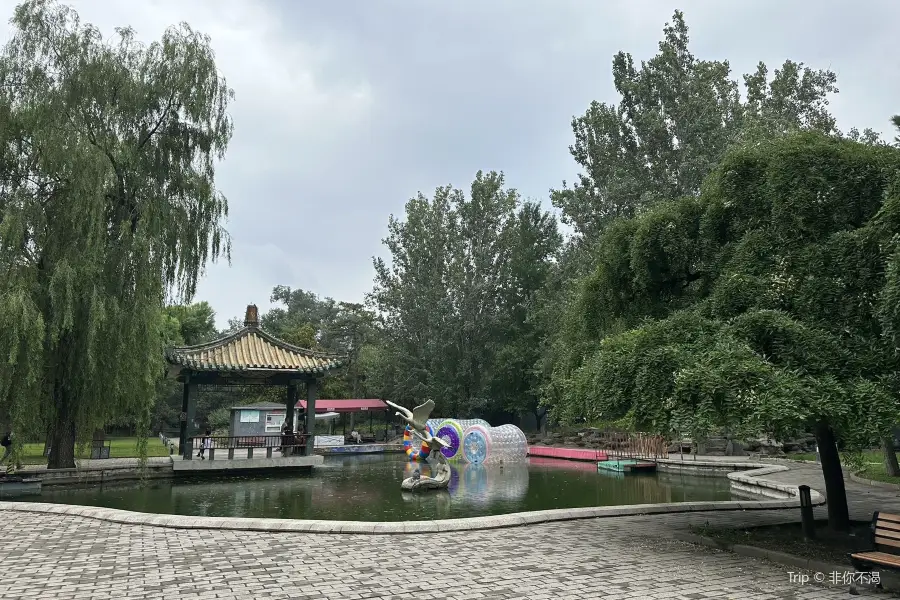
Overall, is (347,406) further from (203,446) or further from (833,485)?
(833,485)

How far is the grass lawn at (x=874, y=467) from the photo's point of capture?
14758 millimetres

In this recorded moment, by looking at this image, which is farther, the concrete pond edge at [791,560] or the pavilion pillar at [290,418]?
the pavilion pillar at [290,418]

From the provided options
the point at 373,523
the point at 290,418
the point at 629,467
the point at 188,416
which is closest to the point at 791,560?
the point at 373,523

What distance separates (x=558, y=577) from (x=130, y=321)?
12915mm

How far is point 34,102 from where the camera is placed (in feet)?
48.2

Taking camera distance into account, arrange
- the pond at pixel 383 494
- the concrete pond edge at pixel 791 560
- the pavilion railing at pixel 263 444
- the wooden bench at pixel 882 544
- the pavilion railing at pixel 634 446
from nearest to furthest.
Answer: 1. the wooden bench at pixel 882 544
2. the concrete pond edge at pixel 791 560
3. the pond at pixel 383 494
4. the pavilion railing at pixel 263 444
5. the pavilion railing at pixel 634 446

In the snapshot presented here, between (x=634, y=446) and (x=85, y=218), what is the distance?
825 inches

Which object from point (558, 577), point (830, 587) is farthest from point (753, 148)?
point (558, 577)

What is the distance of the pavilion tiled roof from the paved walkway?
10.5 meters

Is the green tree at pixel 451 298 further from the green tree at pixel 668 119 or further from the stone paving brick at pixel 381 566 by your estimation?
the stone paving brick at pixel 381 566

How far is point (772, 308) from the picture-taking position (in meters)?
7.68

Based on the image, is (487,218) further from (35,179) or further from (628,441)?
(35,179)

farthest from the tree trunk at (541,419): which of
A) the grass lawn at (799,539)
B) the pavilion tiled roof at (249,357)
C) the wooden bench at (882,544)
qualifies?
the wooden bench at (882,544)

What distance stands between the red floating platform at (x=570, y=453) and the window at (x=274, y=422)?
478 inches
